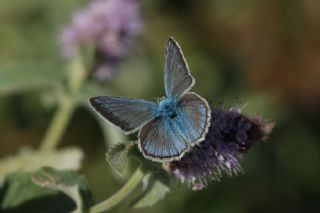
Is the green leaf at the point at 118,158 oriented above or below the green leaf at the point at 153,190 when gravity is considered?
above

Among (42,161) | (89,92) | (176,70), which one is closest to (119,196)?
(176,70)

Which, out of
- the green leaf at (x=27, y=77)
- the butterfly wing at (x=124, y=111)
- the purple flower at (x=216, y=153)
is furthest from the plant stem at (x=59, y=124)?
the butterfly wing at (x=124, y=111)

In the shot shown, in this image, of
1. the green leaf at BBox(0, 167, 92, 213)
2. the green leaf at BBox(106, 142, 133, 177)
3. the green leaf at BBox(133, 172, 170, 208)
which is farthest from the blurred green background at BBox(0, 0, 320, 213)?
the green leaf at BBox(106, 142, 133, 177)

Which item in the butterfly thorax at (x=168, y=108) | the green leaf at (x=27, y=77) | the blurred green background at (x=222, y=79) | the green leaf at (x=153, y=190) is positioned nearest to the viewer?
the butterfly thorax at (x=168, y=108)

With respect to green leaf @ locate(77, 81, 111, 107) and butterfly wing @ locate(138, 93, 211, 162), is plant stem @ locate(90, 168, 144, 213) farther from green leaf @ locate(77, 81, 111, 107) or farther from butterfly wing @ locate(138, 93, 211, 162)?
green leaf @ locate(77, 81, 111, 107)

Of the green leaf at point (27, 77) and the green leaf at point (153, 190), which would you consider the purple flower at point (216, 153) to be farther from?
the green leaf at point (27, 77)

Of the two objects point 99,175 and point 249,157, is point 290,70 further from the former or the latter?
point 99,175
